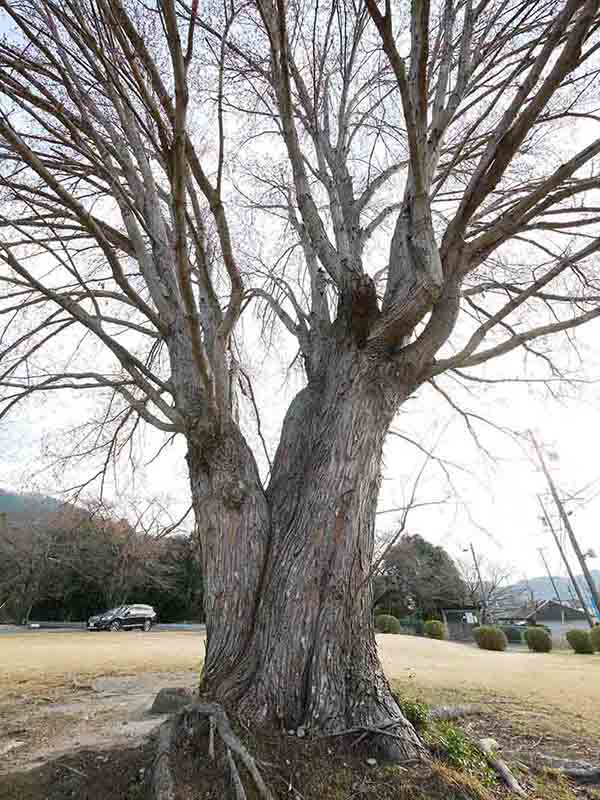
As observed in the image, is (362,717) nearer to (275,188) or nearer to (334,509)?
(334,509)

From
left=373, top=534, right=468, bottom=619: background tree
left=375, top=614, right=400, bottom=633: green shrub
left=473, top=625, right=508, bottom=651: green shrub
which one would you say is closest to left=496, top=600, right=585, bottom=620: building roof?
left=373, top=534, right=468, bottom=619: background tree

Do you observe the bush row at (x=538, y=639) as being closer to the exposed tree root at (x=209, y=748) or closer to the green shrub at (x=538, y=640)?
the green shrub at (x=538, y=640)

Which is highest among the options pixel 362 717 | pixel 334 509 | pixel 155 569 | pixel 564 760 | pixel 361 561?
pixel 155 569

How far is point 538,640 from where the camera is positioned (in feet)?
50.0

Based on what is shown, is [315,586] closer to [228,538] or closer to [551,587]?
[228,538]

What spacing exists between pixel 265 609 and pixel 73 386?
6.83 feet

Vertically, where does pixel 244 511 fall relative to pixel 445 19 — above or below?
below

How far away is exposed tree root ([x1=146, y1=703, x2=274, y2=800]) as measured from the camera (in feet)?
5.06

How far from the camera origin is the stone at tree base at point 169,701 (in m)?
3.19

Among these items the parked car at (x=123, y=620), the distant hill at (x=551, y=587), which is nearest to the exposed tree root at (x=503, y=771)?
the parked car at (x=123, y=620)

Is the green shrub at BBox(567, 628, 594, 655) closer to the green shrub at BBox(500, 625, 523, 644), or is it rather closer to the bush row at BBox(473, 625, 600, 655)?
the bush row at BBox(473, 625, 600, 655)

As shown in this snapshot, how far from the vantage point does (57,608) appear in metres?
23.3

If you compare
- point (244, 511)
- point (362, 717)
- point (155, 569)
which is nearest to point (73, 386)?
point (244, 511)

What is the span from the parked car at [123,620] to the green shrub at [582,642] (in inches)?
663
